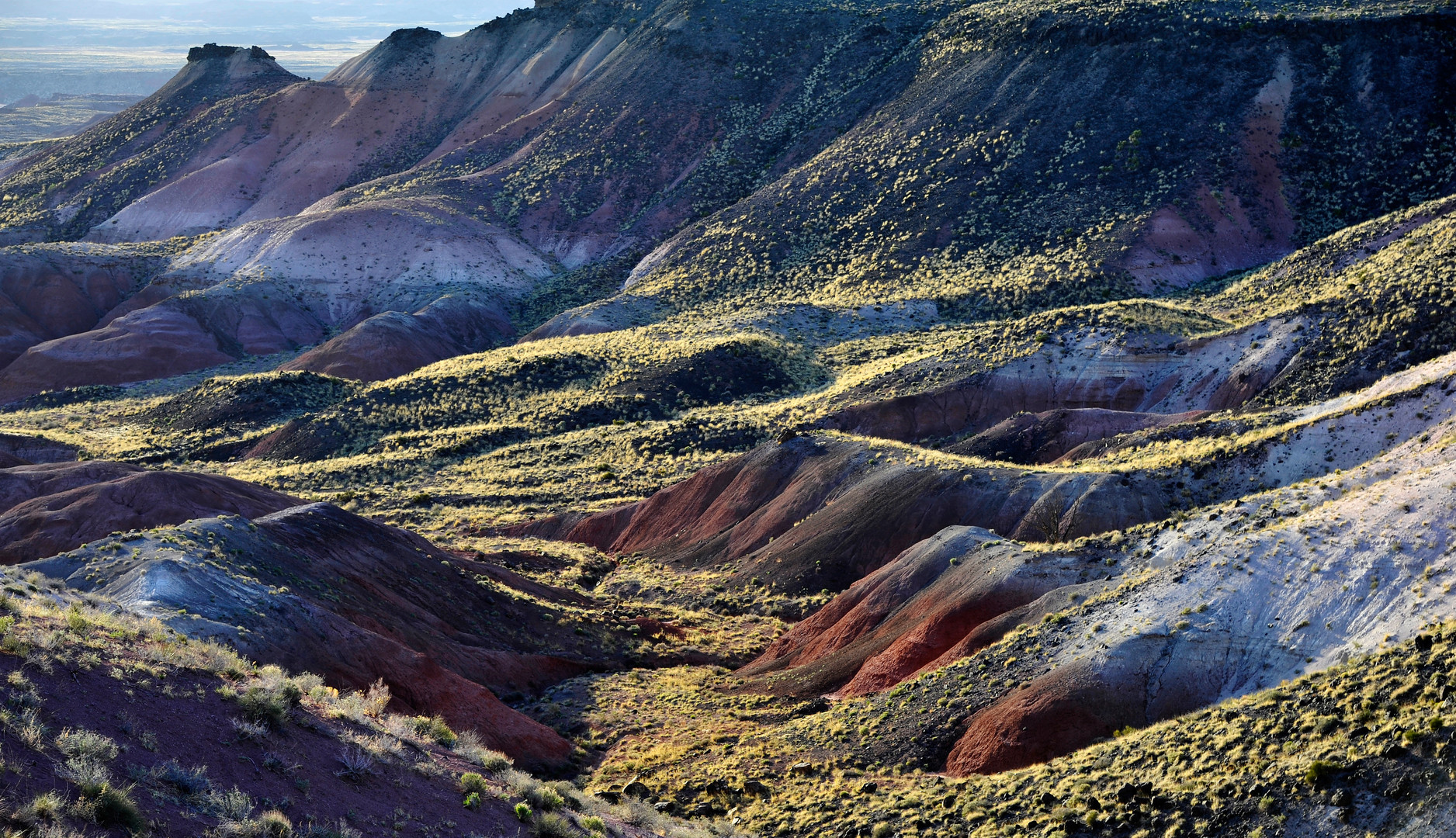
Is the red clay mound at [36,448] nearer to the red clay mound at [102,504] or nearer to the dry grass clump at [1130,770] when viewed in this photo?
the red clay mound at [102,504]

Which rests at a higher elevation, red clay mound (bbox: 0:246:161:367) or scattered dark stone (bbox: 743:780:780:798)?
red clay mound (bbox: 0:246:161:367)

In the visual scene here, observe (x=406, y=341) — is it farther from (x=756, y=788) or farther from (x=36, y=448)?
(x=756, y=788)

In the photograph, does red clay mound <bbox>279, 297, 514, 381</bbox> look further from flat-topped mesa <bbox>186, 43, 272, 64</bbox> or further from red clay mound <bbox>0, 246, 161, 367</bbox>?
flat-topped mesa <bbox>186, 43, 272, 64</bbox>

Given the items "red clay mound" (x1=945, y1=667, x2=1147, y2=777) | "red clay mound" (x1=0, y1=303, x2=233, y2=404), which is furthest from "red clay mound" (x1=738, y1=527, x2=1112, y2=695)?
"red clay mound" (x1=0, y1=303, x2=233, y2=404)

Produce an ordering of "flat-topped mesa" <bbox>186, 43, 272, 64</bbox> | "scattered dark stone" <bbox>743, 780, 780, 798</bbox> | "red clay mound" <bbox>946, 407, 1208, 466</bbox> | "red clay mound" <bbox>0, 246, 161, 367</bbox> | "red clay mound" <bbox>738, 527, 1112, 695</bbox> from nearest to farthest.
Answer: "scattered dark stone" <bbox>743, 780, 780, 798</bbox> → "red clay mound" <bbox>738, 527, 1112, 695</bbox> → "red clay mound" <bbox>946, 407, 1208, 466</bbox> → "red clay mound" <bbox>0, 246, 161, 367</bbox> → "flat-topped mesa" <bbox>186, 43, 272, 64</bbox>

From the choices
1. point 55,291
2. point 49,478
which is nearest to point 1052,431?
point 49,478

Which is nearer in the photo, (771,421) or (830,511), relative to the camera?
(830,511)

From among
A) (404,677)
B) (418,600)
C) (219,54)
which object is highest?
(219,54)

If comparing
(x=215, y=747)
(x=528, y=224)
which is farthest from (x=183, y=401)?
(x=215, y=747)
